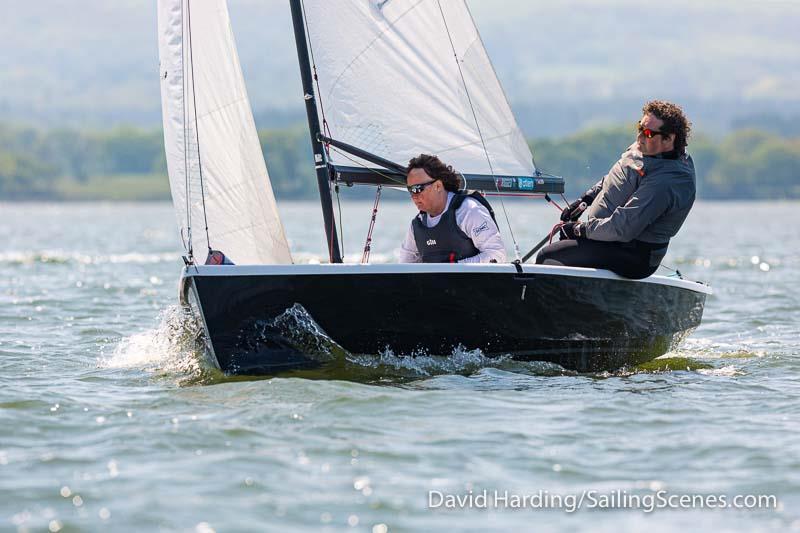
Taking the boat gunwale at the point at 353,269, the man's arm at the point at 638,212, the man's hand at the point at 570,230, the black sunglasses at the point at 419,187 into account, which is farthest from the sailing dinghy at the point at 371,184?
the black sunglasses at the point at 419,187

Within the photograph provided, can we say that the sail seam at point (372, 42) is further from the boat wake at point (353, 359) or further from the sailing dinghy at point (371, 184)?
the boat wake at point (353, 359)

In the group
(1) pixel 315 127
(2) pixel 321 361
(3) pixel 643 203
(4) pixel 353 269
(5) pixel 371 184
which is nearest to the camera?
(4) pixel 353 269

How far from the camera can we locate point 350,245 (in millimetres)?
33562

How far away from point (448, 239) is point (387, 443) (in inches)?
99.6

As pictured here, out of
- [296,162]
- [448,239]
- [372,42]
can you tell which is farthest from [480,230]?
[296,162]

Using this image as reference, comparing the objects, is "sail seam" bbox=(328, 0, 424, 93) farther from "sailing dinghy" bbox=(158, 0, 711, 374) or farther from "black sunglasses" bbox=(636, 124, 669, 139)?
"black sunglasses" bbox=(636, 124, 669, 139)

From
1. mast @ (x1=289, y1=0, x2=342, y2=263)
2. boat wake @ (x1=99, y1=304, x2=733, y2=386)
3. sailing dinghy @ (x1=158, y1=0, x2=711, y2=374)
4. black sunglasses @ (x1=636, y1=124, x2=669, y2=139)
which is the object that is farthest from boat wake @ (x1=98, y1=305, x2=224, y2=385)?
black sunglasses @ (x1=636, y1=124, x2=669, y2=139)

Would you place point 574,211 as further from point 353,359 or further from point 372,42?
point 353,359

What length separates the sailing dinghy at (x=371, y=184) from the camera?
786 cm

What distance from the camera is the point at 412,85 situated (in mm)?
9242

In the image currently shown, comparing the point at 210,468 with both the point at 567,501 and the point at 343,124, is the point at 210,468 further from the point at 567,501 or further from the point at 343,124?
the point at 343,124

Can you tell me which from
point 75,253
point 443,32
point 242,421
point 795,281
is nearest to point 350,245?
point 75,253

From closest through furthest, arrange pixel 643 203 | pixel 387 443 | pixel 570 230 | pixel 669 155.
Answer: pixel 387 443 → pixel 643 203 → pixel 669 155 → pixel 570 230

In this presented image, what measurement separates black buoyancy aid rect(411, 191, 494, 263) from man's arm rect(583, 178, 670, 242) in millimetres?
871
